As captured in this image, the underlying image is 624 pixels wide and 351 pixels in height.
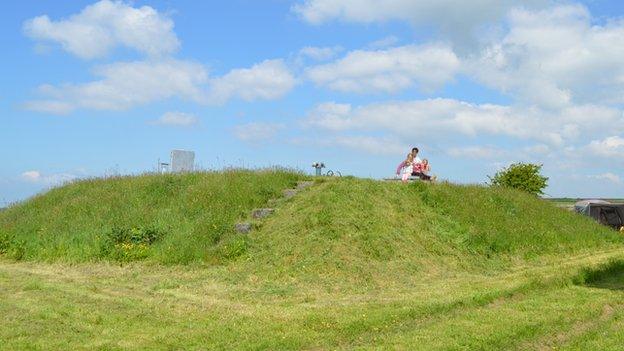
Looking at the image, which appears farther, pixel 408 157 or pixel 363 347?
pixel 408 157

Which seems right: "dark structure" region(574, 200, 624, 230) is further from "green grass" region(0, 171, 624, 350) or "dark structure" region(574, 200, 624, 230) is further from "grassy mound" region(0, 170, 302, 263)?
"grassy mound" region(0, 170, 302, 263)

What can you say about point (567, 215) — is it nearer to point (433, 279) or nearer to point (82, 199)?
point (433, 279)

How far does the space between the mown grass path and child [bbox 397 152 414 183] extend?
7.49 meters

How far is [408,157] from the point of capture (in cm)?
2103

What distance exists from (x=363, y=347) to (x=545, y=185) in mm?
27282

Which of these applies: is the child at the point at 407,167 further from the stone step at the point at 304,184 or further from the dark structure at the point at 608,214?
the dark structure at the point at 608,214

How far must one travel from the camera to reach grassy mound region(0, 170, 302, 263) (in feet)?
50.2

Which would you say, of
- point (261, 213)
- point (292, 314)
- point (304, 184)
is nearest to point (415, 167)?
point (304, 184)

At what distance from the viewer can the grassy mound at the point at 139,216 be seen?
15305 millimetres

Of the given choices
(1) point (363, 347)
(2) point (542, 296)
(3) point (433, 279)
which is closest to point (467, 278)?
(3) point (433, 279)

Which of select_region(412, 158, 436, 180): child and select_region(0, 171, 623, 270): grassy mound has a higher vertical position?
select_region(412, 158, 436, 180): child

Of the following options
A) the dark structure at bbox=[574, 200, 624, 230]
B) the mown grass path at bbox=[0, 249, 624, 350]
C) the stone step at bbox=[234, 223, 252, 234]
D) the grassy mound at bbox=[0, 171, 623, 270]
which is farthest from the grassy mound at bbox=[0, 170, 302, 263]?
the dark structure at bbox=[574, 200, 624, 230]

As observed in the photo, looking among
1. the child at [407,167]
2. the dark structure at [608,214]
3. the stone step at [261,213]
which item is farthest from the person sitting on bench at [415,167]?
the dark structure at [608,214]

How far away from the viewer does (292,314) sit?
9578 millimetres
